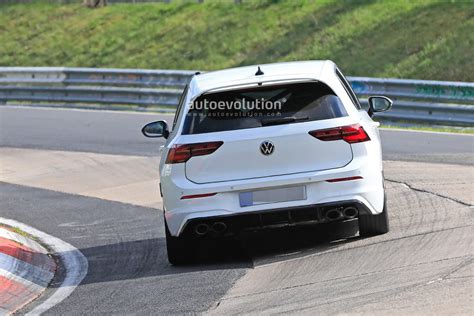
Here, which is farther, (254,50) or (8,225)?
(254,50)

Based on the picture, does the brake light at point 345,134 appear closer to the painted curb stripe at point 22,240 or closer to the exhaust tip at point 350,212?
the exhaust tip at point 350,212

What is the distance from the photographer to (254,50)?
32781mm

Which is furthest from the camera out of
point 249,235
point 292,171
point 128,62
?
point 128,62

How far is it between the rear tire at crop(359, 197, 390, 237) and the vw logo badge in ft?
3.64

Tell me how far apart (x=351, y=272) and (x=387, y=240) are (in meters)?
1.19

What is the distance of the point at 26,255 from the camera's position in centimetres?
1141

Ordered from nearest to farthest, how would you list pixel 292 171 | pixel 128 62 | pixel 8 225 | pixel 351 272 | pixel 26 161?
pixel 351 272
pixel 292 171
pixel 8 225
pixel 26 161
pixel 128 62


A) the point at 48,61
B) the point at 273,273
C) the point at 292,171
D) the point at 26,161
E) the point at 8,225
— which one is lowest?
the point at 48,61

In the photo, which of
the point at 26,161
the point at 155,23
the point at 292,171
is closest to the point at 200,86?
the point at 292,171

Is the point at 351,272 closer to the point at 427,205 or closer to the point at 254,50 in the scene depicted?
the point at 427,205

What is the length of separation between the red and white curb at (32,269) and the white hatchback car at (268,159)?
3.79ft

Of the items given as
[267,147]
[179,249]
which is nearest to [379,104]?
[267,147]

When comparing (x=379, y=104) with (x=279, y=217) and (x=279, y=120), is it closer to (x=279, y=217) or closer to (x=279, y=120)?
(x=279, y=120)

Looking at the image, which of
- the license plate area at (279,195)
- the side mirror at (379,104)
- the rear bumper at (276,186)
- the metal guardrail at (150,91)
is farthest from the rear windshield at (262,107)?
the metal guardrail at (150,91)
